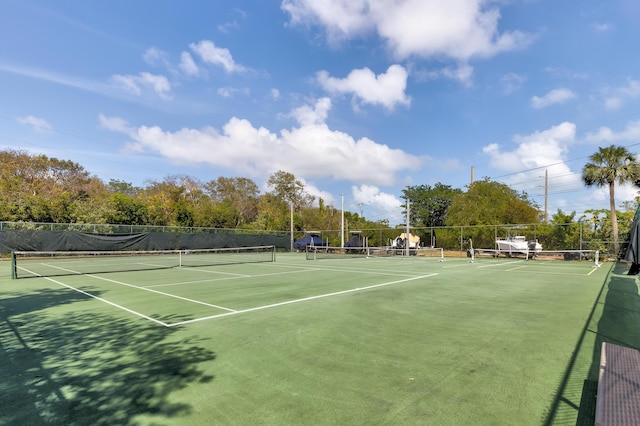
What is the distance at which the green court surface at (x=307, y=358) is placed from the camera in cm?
296

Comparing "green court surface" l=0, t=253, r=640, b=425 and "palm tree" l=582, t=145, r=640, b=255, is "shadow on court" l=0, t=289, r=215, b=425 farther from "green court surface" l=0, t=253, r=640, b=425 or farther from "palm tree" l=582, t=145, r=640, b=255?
"palm tree" l=582, t=145, r=640, b=255

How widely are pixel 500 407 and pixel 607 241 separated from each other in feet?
84.0

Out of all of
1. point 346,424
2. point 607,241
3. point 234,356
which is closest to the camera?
point 346,424

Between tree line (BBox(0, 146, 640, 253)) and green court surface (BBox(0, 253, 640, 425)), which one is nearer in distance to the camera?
green court surface (BBox(0, 253, 640, 425))

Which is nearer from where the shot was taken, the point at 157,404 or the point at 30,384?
the point at 157,404

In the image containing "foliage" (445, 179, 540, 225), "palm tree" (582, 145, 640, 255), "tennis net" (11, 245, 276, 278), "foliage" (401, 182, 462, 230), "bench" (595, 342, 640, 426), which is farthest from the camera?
"foliage" (401, 182, 462, 230)

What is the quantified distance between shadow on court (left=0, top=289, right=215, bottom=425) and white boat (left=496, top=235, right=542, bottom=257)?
24.2m

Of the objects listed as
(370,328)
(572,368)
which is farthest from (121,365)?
(572,368)

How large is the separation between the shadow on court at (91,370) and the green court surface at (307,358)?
0.02 metres

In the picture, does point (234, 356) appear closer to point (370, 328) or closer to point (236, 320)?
point (236, 320)

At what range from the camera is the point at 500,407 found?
3.00m

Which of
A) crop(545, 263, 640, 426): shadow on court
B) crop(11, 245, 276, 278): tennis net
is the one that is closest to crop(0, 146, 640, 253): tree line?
crop(11, 245, 276, 278): tennis net

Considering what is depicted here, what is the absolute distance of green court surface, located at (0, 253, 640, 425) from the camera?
2.96 m

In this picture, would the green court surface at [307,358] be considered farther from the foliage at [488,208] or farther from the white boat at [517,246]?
the foliage at [488,208]
